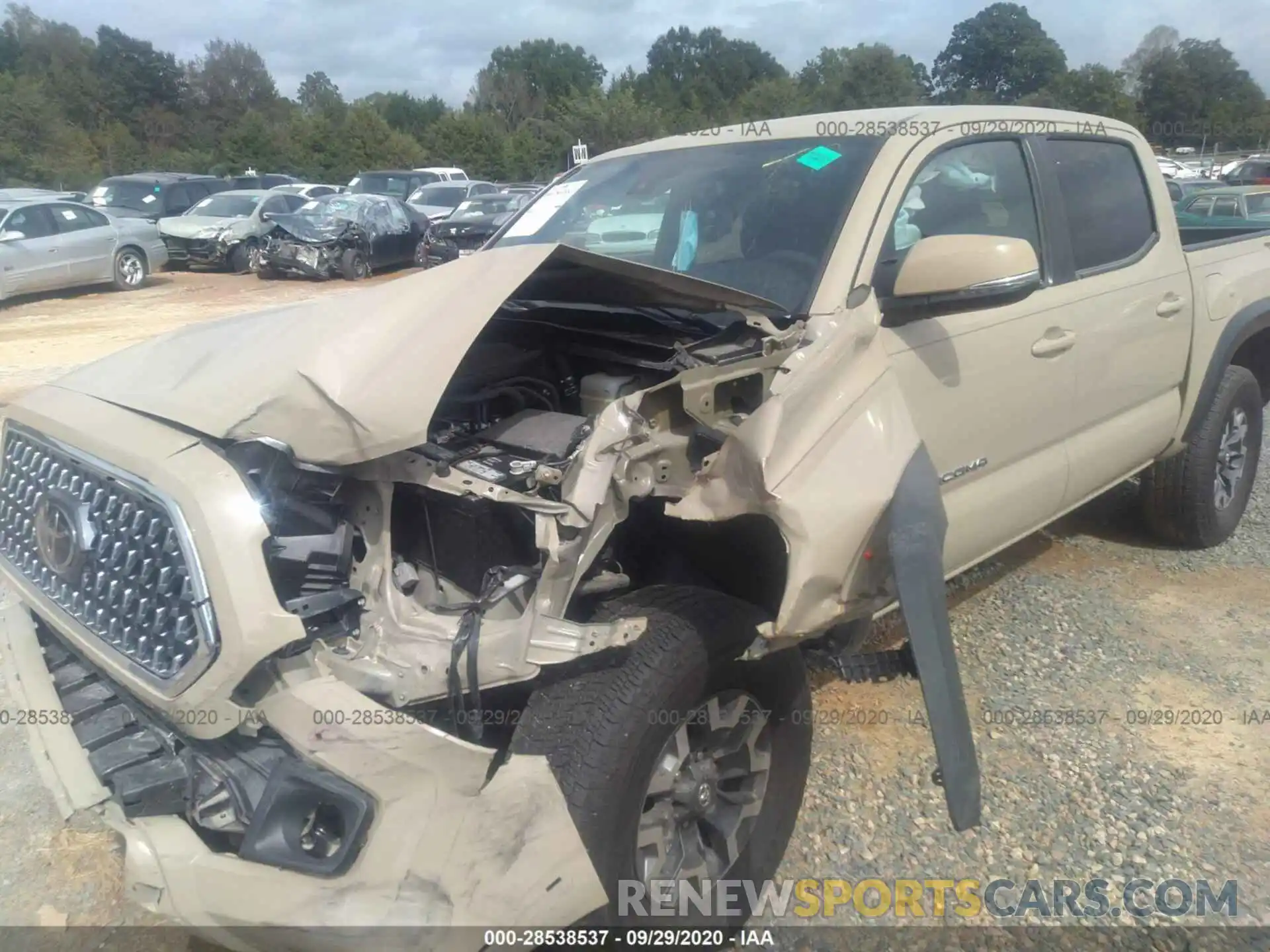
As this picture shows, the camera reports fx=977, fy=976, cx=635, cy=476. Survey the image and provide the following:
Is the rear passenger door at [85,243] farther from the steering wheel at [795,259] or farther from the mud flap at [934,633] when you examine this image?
the mud flap at [934,633]

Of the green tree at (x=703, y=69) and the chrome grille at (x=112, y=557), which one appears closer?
the chrome grille at (x=112, y=557)

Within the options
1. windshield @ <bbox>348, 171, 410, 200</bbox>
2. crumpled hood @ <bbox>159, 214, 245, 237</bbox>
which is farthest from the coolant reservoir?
windshield @ <bbox>348, 171, 410, 200</bbox>

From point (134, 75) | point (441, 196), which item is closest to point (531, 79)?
point (134, 75)

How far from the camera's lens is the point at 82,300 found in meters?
15.7

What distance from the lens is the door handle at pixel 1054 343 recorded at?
11.0 ft

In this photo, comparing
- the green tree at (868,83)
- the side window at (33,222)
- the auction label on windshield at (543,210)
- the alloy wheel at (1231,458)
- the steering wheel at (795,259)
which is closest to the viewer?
the steering wheel at (795,259)

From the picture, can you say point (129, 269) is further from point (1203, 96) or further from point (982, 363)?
point (1203, 96)

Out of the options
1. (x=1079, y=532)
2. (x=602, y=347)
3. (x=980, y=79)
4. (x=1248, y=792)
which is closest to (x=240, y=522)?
(x=602, y=347)

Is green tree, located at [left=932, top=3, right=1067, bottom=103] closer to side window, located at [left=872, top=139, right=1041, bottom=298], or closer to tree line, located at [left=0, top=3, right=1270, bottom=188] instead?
tree line, located at [left=0, top=3, right=1270, bottom=188]

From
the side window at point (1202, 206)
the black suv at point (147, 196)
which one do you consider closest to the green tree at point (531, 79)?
the black suv at point (147, 196)

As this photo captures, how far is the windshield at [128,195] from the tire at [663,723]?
71.8ft

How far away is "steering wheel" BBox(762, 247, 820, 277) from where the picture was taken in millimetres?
2883

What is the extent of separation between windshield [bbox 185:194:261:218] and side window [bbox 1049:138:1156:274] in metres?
18.5

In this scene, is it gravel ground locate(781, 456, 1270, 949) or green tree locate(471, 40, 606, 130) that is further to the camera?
green tree locate(471, 40, 606, 130)
